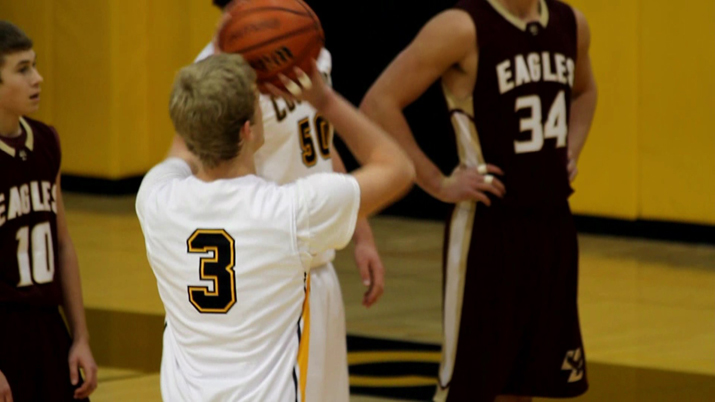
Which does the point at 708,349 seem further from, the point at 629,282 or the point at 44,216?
the point at 44,216

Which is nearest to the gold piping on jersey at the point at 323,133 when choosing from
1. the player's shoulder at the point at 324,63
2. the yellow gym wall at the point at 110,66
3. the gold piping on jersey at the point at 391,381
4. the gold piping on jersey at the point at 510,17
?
the player's shoulder at the point at 324,63

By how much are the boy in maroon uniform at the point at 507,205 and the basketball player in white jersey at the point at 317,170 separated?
1.59 ft

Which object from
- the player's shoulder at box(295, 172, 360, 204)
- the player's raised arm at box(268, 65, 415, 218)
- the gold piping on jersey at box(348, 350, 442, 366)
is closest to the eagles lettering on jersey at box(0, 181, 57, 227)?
the player's raised arm at box(268, 65, 415, 218)

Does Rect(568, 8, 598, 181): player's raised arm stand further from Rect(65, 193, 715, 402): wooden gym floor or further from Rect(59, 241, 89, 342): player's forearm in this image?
Rect(59, 241, 89, 342): player's forearm

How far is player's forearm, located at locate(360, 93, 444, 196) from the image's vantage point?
175 inches

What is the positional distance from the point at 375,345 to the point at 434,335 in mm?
395

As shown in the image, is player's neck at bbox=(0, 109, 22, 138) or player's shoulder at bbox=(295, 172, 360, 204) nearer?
player's shoulder at bbox=(295, 172, 360, 204)

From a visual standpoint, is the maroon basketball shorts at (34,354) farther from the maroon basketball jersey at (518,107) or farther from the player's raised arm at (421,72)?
the maroon basketball jersey at (518,107)

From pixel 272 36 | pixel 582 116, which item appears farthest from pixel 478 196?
pixel 272 36

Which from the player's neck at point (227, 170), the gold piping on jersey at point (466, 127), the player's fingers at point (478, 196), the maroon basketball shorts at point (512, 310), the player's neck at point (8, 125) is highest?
the player's neck at point (227, 170)

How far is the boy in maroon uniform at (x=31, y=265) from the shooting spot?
3.86 m

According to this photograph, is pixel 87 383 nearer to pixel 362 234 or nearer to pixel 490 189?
pixel 362 234

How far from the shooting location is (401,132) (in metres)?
4.45

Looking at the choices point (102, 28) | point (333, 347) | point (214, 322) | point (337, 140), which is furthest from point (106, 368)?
point (102, 28)
